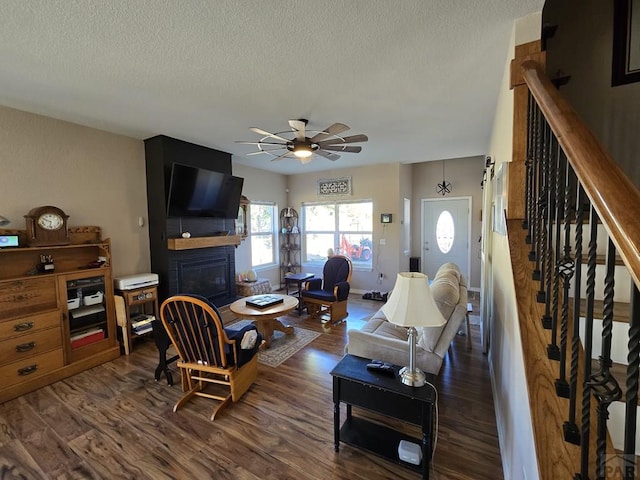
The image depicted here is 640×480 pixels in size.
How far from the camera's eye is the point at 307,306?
4777 millimetres

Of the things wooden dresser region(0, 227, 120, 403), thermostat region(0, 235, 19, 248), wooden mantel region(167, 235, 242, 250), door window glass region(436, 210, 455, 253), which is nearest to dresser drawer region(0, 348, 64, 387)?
wooden dresser region(0, 227, 120, 403)

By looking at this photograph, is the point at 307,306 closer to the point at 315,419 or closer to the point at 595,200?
the point at 315,419

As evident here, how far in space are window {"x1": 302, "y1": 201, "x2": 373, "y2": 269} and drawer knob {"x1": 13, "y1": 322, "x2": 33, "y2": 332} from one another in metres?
4.83

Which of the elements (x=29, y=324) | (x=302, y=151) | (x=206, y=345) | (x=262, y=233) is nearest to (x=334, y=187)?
(x=262, y=233)

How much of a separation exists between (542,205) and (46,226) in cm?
415

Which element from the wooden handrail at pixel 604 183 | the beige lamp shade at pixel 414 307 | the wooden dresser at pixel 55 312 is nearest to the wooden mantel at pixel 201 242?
the wooden dresser at pixel 55 312

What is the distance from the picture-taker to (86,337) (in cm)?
316

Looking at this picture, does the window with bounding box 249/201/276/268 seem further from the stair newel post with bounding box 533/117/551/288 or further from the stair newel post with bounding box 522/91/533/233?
the stair newel post with bounding box 533/117/551/288

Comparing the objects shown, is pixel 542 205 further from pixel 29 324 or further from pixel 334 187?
pixel 334 187

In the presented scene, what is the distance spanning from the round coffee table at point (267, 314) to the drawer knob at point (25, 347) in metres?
1.85

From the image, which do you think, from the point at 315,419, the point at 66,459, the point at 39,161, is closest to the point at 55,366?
the point at 66,459

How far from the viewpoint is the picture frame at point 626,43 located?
1.91 metres

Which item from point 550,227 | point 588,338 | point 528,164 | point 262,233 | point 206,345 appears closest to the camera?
point 588,338

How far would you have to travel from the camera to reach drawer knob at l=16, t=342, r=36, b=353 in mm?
2666
